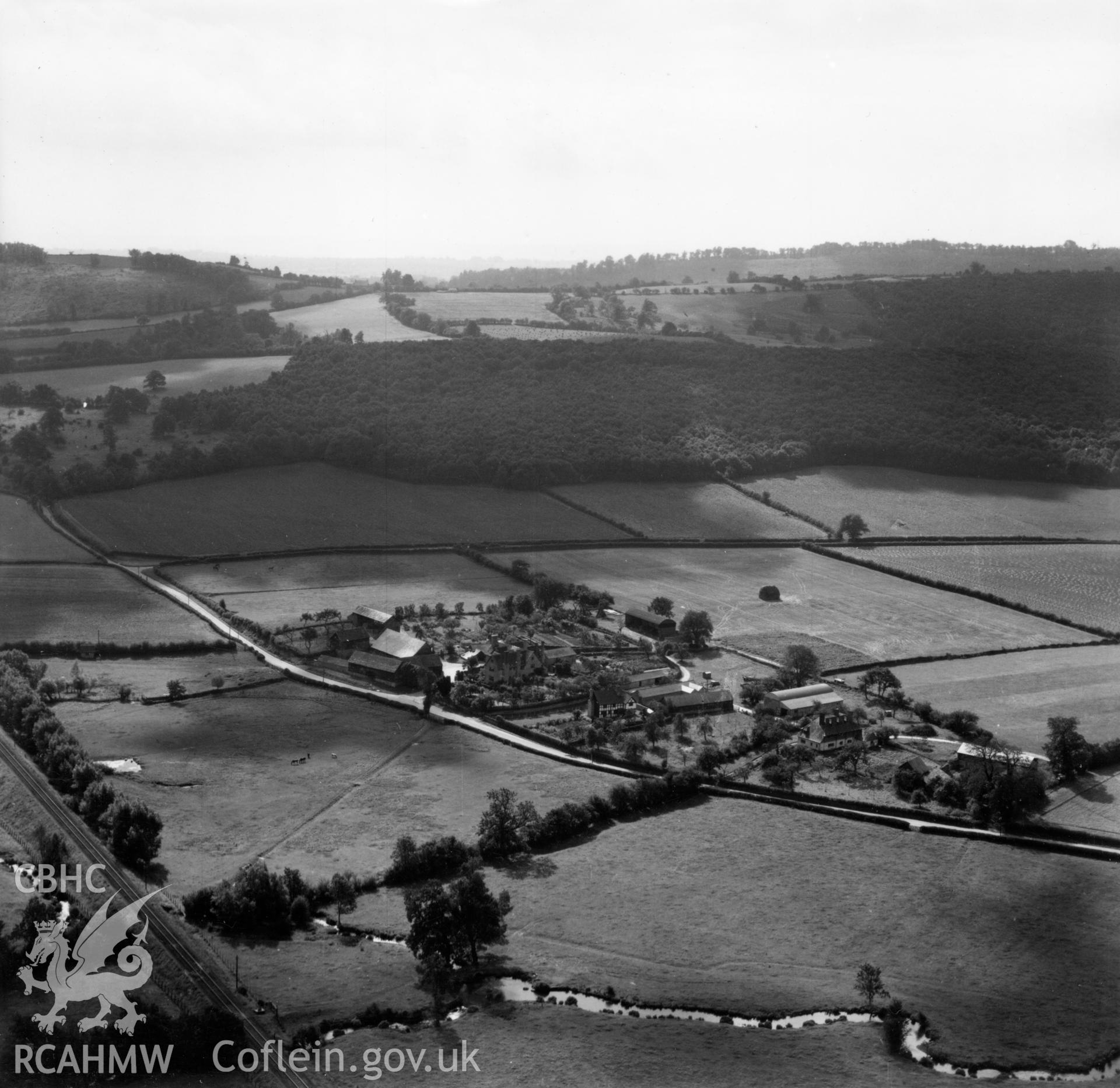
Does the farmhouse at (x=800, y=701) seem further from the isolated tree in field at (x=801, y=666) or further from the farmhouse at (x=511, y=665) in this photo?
the farmhouse at (x=511, y=665)

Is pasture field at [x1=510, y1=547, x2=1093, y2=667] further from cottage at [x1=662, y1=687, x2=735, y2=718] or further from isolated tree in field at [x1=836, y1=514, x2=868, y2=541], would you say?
cottage at [x1=662, y1=687, x2=735, y2=718]

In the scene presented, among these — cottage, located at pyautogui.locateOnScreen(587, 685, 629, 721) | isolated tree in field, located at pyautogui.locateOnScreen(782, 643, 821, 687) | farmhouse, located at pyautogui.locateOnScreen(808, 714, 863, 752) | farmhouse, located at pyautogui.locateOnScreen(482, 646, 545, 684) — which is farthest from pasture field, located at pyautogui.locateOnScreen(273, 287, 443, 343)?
farmhouse, located at pyautogui.locateOnScreen(808, 714, 863, 752)

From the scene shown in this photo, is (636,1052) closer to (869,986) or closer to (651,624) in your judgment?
(869,986)

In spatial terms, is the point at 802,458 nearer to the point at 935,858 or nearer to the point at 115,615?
the point at 115,615

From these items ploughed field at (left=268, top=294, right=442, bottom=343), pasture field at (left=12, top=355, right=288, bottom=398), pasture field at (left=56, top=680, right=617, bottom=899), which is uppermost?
ploughed field at (left=268, top=294, right=442, bottom=343)

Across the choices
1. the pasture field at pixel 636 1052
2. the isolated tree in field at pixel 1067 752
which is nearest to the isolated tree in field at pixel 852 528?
the isolated tree in field at pixel 1067 752

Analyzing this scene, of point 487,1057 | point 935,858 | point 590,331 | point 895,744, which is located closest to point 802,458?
point 590,331

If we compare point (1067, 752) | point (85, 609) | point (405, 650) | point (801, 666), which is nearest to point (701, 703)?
point (801, 666)
